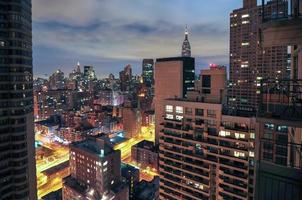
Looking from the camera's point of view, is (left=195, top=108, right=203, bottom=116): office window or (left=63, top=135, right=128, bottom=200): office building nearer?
(left=195, top=108, right=203, bottom=116): office window

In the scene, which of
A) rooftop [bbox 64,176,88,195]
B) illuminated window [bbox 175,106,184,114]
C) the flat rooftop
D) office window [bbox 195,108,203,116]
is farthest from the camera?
the flat rooftop

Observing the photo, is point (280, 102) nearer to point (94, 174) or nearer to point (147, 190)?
point (94, 174)

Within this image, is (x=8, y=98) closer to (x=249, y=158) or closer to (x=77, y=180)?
(x=249, y=158)

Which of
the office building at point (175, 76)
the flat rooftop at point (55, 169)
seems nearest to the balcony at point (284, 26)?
the office building at point (175, 76)

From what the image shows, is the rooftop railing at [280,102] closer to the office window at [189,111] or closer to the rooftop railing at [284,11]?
the rooftop railing at [284,11]

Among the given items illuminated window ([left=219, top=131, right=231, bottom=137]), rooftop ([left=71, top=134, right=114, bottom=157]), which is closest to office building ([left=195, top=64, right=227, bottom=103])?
illuminated window ([left=219, top=131, right=231, bottom=137])

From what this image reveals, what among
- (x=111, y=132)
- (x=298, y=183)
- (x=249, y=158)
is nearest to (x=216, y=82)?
(x=249, y=158)

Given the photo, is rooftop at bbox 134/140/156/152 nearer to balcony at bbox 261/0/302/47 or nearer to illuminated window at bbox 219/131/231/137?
illuminated window at bbox 219/131/231/137
